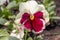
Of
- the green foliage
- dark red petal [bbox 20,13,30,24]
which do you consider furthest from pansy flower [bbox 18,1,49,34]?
the green foliage

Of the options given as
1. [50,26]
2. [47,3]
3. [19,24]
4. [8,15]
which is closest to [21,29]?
[19,24]

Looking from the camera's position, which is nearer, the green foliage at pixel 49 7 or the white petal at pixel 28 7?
the white petal at pixel 28 7

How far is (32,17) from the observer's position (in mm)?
1104

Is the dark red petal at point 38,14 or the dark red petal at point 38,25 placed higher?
the dark red petal at point 38,14

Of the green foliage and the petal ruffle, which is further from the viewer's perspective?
the green foliage

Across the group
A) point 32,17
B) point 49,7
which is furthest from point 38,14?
point 49,7

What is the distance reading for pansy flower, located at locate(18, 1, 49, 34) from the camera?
1.09 meters

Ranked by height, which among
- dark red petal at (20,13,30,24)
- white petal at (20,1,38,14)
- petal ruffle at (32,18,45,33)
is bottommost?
petal ruffle at (32,18,45,33)

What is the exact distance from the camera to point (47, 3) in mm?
2180

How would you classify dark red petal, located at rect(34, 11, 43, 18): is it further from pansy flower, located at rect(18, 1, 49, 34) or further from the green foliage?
the green foliage

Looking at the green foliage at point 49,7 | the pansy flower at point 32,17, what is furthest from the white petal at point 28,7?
the green foliage at point 49,7

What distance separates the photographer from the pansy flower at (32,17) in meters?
1.09

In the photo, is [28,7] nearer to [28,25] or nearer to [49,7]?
[28,25]

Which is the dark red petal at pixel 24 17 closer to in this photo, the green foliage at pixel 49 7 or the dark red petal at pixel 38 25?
the dark red petal at pixel 38 25
